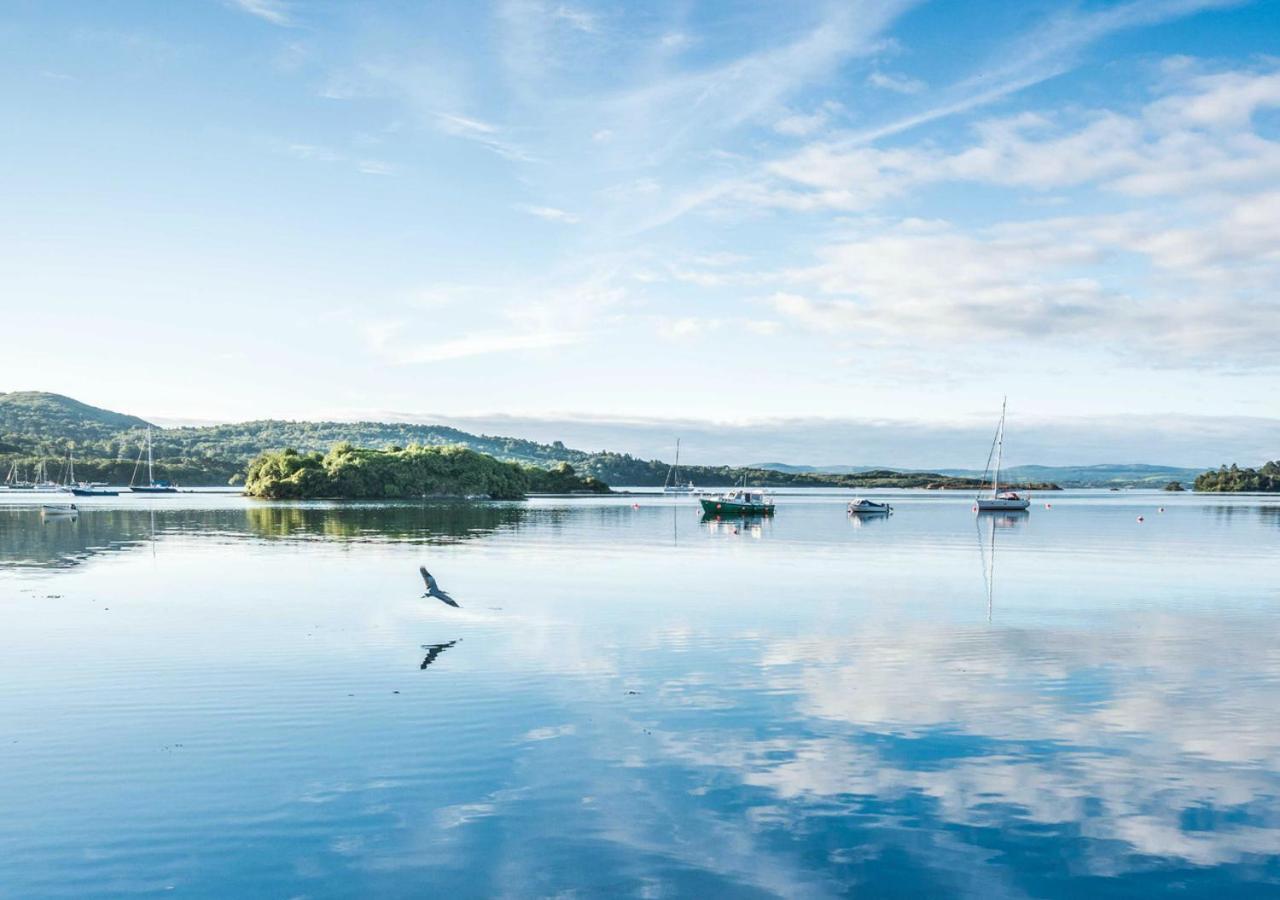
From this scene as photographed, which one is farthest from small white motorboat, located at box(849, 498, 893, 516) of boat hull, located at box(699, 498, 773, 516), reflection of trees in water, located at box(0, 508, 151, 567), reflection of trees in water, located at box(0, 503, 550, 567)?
reflection of trees in water, located at box(0, 508, 151, 567)

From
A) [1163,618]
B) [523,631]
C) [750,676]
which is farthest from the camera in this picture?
Answer: [1163,618]

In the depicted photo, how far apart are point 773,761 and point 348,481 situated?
602 ft

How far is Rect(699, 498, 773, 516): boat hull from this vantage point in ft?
401

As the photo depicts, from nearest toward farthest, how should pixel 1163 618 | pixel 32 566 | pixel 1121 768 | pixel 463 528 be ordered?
pixel 1121 768
pixel 1163 618
pixel 32 566
pixel 463 528

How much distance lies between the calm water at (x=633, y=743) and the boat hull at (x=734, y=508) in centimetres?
8299

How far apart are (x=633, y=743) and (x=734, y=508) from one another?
107m

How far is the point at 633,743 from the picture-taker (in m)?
16.7

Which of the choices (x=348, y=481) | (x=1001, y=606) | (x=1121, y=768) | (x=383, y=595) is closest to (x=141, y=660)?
(x=383, y=595)

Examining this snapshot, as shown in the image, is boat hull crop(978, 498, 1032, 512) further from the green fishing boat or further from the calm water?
the calm water

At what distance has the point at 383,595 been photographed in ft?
121

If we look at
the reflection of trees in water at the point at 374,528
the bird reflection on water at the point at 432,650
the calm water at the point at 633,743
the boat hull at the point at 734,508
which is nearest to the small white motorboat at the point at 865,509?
the boat hull at the point at 734,508

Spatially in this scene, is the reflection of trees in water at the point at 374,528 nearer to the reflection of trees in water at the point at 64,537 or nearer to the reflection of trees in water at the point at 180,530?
the reflection of trees in water at the point at 180,530

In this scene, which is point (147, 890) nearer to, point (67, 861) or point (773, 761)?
point (67, 861)

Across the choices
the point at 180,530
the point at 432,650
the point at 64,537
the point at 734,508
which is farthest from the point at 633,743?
the point at 734,508
